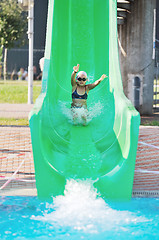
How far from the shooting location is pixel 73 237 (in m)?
4.58

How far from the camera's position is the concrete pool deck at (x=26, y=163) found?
5922 millimetres

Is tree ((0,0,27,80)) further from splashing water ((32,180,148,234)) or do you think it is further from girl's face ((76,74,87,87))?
splashing water ((32,180,148,234))

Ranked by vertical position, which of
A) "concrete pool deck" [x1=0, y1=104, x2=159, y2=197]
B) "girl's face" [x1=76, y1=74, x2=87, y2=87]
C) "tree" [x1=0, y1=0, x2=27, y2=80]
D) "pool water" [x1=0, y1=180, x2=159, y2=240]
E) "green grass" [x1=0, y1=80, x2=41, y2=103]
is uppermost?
"tree" [x1=0, y1=0, x2=27, y2=80]

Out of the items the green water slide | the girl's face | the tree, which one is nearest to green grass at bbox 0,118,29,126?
the green water slide

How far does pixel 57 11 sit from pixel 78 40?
797 millimetres

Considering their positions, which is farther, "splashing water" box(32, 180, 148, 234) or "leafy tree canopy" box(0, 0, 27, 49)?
"leafy tree canopy" box(0, 0, 27, 49)

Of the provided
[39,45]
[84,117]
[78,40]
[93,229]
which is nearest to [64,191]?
[93,229]

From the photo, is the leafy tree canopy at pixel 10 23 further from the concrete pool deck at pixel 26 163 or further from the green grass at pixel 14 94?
the concrete pool deck at pixel 26 163

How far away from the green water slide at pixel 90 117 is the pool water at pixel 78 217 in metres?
0.16

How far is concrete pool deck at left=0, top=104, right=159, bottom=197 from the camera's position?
5922mm

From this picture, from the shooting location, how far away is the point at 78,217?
5051 mm

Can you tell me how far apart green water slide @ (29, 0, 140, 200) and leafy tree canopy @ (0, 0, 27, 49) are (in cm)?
1470

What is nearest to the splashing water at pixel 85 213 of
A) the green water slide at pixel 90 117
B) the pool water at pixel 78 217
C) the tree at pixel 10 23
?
the pool water at pixel 78 217

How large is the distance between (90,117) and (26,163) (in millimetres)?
1417
